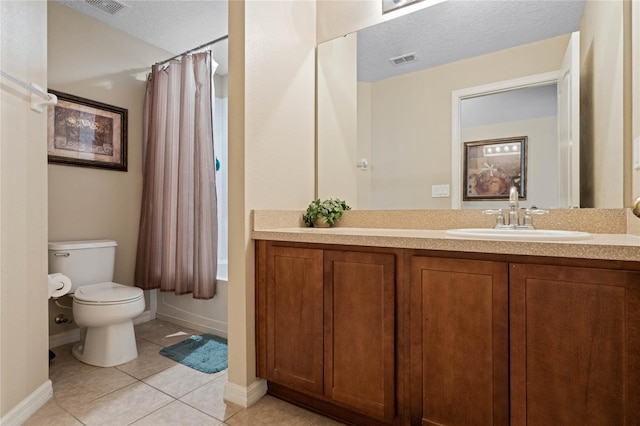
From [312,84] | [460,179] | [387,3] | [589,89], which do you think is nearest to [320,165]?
[312,84]

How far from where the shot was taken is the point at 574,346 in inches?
41.1

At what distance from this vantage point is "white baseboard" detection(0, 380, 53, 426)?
148 cm

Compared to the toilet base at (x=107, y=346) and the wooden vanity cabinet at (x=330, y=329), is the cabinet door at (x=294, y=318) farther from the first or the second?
the toilet base at (x=107, y=346)

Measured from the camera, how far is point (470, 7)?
70.5 inches

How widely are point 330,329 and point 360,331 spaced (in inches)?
5.9

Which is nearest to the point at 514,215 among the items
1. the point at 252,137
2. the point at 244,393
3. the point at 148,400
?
the point at 252,137

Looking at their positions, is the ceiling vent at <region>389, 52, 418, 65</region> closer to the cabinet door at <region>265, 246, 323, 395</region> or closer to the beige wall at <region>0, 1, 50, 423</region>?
the cabinet door at <region>265, 246, 323, 395</region>

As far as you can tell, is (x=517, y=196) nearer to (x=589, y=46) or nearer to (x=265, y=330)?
(x=589, y=46)

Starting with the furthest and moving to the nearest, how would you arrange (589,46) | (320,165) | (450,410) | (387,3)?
(320,165) < (387,3) < (589,46) < (450,410)

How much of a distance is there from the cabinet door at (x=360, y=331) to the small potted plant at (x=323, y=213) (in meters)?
0.49

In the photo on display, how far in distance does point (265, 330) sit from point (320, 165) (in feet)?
3.49

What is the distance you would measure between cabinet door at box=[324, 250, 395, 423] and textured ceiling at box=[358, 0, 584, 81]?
3.96ft

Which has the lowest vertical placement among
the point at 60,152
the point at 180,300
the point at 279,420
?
the point at 279,420

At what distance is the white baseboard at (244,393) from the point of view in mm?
1721
